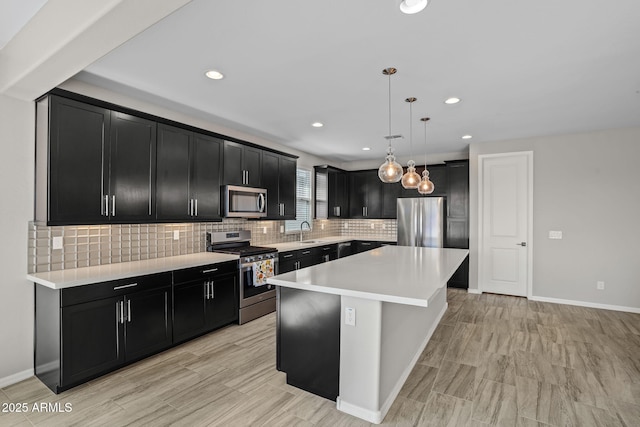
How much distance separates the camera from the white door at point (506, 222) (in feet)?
16.9

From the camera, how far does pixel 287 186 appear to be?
5.27 metres

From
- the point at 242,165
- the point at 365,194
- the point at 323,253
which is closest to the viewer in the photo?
the point at 242,165

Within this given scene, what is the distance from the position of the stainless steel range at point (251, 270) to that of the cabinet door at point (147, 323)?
98 cm

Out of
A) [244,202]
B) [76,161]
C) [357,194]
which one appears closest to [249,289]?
[244,202]

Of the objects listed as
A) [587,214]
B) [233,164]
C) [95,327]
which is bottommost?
[95,327]

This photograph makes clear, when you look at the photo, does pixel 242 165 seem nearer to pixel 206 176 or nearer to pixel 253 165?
pixel 253 165

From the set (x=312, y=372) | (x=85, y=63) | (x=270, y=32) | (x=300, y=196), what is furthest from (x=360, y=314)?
(x=300, y=196)

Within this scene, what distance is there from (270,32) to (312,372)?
2505 millimetres

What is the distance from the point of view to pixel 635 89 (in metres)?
3.15

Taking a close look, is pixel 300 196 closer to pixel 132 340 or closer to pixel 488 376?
pixel 132 340

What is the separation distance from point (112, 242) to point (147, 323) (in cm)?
93

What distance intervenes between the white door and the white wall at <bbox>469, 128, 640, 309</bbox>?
0.12 metres

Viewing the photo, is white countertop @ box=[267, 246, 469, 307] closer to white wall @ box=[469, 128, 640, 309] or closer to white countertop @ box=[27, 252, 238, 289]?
white countertop @ box=[27, 252, 238, 289]

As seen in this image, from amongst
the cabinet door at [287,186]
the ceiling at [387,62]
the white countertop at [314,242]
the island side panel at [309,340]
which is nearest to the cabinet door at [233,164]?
the ceiling at [387,62]
